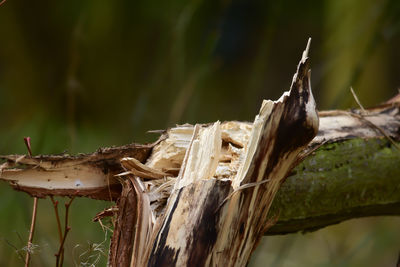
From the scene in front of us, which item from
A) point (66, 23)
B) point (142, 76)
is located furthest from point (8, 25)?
point (142, 76)

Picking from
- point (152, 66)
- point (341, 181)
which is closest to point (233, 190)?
point (341, 181)

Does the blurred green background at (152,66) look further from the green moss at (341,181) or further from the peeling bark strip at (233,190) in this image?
the peeling bark strip at (233,190)

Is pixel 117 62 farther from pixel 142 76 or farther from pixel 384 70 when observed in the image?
pixel 384 70

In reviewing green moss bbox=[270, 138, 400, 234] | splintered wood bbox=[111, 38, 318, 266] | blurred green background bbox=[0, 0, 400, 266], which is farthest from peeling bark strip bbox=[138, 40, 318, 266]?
blurred green background bbox=[0, 0, 400, 266]

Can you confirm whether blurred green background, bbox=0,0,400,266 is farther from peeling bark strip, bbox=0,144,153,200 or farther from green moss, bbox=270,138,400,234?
peeling bark strip, bbox=0,144,153,200

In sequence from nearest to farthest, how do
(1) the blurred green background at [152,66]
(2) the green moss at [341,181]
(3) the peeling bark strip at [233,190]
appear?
1. (3) the peeling bark strip at [233,190]
2. (2) the green moss at [341,181]
3. (1) the blurred green background at [152,66]

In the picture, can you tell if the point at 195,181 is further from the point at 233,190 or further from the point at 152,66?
the point at 152,66

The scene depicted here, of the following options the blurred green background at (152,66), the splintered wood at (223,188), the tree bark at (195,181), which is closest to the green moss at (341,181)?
the tree bark at (195,181)

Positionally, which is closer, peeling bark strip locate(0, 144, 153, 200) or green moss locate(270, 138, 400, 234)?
peeling bark strip locate(0, 144, 153, 200)
